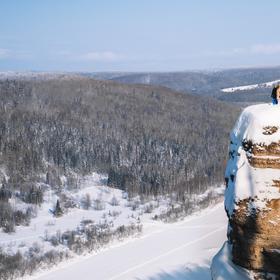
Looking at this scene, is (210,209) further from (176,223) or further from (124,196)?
(124,196)

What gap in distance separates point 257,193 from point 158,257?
56369 mm

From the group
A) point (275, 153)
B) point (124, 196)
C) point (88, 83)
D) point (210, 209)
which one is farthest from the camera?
point (88, 83)

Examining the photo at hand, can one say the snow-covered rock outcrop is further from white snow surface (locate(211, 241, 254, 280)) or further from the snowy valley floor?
the snowy valley floor

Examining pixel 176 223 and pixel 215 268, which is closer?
pixel 215 268

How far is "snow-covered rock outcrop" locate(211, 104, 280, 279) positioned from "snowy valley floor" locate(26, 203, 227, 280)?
131ft

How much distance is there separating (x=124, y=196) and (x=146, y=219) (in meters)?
19.7

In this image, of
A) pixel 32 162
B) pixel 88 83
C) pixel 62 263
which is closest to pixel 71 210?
pixel 32 162

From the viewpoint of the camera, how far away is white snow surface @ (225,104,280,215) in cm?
972

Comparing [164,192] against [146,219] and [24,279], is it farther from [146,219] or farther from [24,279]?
[24,279]

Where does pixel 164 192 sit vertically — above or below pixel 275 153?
below

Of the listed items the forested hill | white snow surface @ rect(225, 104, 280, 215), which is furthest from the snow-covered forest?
white snow surface @ rect(225, 104, 280, 215)

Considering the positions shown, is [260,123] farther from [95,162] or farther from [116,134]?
[116,134]

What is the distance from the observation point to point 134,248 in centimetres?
6844

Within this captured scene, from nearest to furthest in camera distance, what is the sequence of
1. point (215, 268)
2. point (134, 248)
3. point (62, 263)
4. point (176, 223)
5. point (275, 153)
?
point (275, 153) → point (215, 268) → point (62, 263) → point (134, 248) → point (176, 223)
